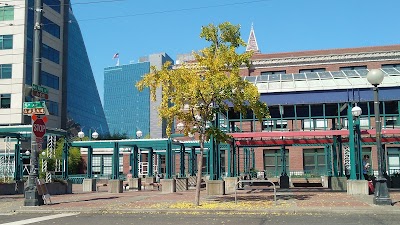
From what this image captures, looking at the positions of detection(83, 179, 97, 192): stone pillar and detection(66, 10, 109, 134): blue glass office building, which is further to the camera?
detection(66, 10, 109, 134): blue glass office building

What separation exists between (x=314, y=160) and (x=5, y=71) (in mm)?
42138

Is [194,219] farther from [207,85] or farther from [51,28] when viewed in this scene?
[51,28]

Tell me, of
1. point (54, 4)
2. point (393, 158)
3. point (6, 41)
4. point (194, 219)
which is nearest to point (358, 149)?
point (194, 219)

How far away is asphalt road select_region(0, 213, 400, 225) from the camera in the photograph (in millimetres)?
13219

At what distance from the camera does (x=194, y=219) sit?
1410cm

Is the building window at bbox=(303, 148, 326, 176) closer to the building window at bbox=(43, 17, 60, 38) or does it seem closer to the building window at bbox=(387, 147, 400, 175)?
the building window at bbox=(387, 147, 400, 175)

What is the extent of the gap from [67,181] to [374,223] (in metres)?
21.5

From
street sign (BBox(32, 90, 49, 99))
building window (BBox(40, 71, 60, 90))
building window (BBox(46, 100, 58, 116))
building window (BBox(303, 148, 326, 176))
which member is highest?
building window (BBox(40, 71, 60, 90))

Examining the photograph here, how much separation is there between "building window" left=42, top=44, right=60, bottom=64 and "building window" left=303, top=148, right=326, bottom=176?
39521 millimetres

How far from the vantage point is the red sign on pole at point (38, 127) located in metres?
19.4

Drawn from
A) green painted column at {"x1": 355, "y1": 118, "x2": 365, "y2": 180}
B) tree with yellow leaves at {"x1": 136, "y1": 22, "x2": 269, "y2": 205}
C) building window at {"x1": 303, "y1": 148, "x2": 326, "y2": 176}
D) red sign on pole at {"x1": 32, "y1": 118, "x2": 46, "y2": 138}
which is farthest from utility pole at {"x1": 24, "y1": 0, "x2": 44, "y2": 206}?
building window at {"x1": 303, "y1": 148, "x2": 326, "y2": 176}

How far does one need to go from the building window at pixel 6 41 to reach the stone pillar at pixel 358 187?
176ft

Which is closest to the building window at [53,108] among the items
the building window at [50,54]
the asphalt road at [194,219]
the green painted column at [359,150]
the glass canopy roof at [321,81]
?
the building window at [50,54]

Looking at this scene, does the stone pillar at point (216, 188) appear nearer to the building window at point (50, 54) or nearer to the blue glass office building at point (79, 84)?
the building window at point (50, 54)
